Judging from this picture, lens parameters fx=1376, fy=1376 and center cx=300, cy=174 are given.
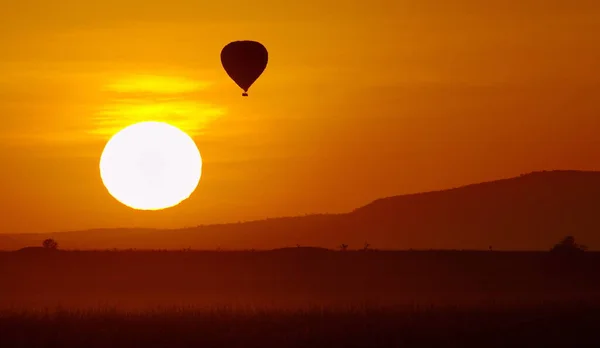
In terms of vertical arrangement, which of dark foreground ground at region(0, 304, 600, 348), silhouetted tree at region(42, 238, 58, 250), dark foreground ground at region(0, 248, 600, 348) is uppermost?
silhouetted tree at region(42, 238, 58, 250)

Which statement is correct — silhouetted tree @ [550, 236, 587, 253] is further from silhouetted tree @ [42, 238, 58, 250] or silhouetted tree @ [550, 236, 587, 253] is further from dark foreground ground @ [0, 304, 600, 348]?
dark foreground ground @ [0, 304, 600, 348]

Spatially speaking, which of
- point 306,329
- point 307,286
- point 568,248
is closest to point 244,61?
point 306,329

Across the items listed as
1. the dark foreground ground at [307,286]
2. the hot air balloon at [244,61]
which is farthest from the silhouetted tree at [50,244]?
the hot air balloon at [244,61]

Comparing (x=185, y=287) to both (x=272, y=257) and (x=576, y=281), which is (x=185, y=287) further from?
(x=576, y=281)

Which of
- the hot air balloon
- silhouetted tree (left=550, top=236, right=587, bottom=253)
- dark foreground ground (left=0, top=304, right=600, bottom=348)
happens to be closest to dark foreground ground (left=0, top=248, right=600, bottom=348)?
dark foreground ground (left=0, top=304, right=600, bottom=348)

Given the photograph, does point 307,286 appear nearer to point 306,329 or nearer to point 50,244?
point 50,244

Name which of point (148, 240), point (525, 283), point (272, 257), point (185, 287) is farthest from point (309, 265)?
point (148, 240)
